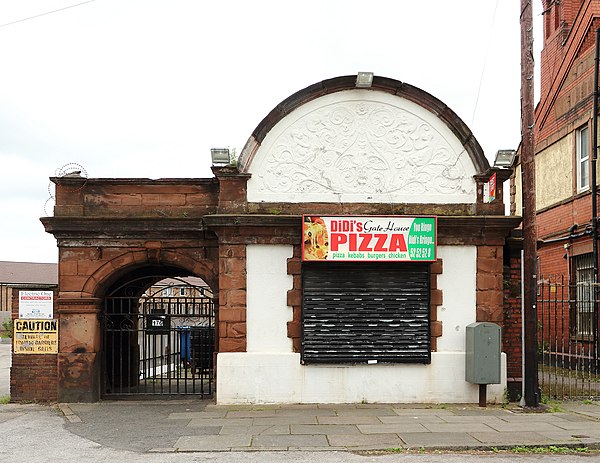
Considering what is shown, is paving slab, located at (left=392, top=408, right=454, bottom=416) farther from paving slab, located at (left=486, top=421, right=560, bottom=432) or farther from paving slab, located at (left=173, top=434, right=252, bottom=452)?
paving slab, located at (left=173, top=434, right=252, bottom=452)

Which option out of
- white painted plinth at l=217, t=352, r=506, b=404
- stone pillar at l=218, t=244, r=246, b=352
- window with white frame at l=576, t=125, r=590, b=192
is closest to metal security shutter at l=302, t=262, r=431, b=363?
white painted plinth at l=217, t=352, r=506, b=404

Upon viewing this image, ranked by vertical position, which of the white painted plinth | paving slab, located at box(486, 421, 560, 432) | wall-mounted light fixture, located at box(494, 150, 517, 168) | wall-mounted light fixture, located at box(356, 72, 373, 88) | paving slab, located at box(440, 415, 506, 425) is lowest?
paving slab, located at box(440, 415, 506, 425)

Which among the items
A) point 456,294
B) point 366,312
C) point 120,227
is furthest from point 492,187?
point 120,227

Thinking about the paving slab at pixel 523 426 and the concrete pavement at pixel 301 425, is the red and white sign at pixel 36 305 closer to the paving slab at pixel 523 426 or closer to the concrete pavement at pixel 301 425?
the concrete pavement at pixel 301 425

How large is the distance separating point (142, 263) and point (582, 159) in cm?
1308

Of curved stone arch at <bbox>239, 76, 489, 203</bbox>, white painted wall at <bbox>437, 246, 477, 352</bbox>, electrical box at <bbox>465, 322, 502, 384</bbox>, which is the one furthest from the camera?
curved stone arch at <bbox>239, 76, 489, 203</bbox>

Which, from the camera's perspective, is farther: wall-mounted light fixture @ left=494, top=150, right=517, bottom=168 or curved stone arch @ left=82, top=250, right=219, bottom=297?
curved stone arch @ left=82, top=250, right=219, bottom=297

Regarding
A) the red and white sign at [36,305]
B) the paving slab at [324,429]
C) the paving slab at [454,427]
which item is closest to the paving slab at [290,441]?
the paving slab at [324,429]

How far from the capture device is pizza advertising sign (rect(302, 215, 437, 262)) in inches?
523

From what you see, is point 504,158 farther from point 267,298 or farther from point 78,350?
point 78,350

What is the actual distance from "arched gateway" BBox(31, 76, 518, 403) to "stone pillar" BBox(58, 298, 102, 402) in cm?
3

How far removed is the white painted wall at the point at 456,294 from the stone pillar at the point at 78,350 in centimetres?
684

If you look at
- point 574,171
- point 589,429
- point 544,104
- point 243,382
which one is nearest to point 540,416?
point 589,429

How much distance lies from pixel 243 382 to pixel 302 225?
317 cm
